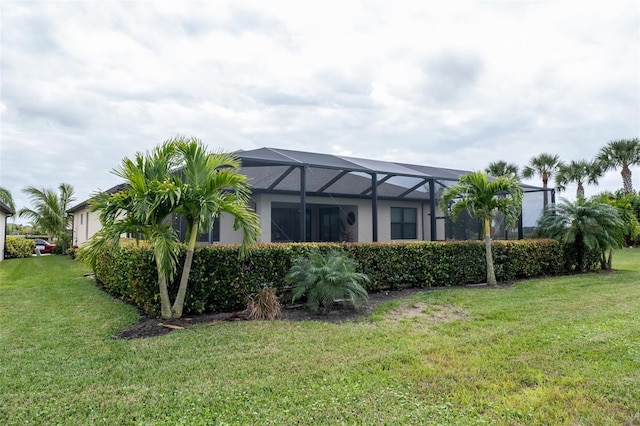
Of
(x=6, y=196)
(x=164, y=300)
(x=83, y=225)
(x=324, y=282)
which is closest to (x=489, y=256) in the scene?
(x=324, y=282)

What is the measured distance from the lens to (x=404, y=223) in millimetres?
14977

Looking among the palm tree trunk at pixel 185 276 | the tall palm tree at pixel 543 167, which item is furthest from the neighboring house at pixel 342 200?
the tall palm tree at pixel 543 167

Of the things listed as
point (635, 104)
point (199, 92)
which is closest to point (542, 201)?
point (635, 104)

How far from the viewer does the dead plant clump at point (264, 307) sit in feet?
18.7

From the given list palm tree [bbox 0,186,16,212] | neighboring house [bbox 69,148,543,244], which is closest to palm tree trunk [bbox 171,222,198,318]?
neighboring house [bbox 69,148,543,244]

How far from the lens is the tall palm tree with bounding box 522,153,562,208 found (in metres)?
26.2

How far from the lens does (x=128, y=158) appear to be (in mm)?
5434

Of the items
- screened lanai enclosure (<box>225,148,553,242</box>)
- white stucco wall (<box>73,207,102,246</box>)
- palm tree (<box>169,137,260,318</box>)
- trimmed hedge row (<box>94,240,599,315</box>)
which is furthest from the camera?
white stucco wall (<box>73,207,102,246</box>)

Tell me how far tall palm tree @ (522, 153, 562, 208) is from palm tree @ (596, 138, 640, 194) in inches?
124

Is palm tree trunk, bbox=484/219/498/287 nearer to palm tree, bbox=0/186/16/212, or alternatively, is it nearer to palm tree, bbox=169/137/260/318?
palm tree, bbox=169/137/260/318

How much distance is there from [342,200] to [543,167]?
18.9 meters

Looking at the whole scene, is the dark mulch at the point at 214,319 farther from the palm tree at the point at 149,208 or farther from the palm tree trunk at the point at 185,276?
the palm tree at the point at 149,208

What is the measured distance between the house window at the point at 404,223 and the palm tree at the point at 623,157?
1897cm

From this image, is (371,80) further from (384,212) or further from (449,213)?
(384,212)
